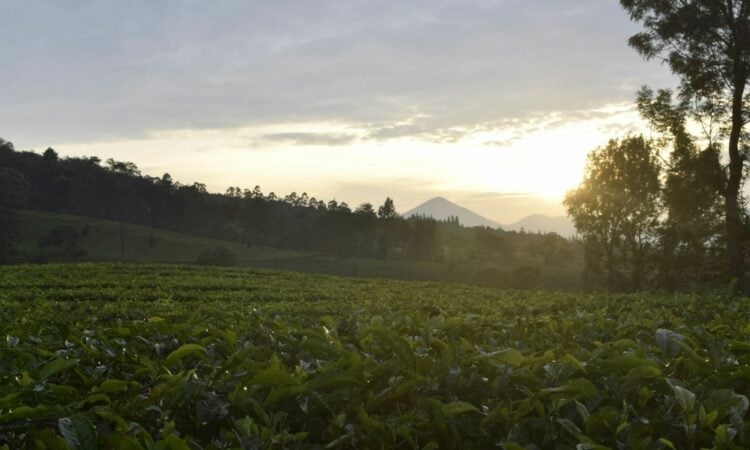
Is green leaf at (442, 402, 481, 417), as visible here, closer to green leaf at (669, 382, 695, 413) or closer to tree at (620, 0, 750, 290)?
green leaf at (669, 382, 695, 413)

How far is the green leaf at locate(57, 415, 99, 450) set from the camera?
140 centimetres

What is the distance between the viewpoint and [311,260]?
96688 millimetres

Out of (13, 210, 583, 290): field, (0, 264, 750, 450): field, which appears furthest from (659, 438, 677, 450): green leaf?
(13, 210, 583, 290): field

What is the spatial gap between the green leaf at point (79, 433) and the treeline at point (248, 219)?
4367 inches

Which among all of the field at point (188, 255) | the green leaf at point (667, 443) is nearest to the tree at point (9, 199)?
the field at point (188, 255)

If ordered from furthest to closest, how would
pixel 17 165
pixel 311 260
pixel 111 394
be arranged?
pixel 17 165, pixel 311 260, pixel 111 394

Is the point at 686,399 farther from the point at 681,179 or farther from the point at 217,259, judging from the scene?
the point at 217,259

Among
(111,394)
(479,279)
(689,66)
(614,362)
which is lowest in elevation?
(479,279)

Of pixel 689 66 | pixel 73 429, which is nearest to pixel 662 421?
pixel 73 429

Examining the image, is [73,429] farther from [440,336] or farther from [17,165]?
[17,165]

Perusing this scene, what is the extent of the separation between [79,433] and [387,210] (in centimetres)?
11487

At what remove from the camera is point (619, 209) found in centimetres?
4384

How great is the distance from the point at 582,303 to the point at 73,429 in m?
8.01

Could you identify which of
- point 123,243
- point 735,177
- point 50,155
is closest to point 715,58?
point 735,177
